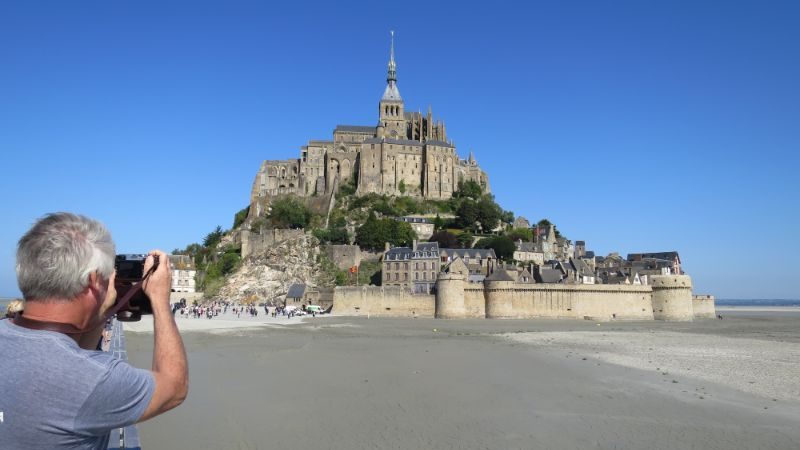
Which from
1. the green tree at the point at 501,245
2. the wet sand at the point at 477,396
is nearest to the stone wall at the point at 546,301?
the green tree at the point at 501,245

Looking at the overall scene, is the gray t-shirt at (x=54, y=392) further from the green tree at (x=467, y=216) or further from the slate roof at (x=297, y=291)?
the green tree at (x=467, y=216)

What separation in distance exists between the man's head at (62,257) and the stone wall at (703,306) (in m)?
64.0

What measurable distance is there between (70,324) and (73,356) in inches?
9.3

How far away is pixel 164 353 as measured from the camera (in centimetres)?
255

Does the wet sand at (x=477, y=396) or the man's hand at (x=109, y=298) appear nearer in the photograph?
the man's hand at (x=109, y=298)

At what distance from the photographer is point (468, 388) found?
55.2 feet

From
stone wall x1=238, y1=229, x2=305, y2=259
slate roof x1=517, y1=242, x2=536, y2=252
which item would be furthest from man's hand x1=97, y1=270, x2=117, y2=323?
slate roof x1=517, y1=242, x2=536, y2=252

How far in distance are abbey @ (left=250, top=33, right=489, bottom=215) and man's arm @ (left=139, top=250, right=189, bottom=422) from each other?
241 ft

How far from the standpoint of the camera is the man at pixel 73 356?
2.22 metres

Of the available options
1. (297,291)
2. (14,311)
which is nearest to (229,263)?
(297,291)

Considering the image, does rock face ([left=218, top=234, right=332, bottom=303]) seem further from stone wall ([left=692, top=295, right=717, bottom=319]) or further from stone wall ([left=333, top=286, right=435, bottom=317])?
stone wall ([left=692, top=295, right=717, bottom=319])

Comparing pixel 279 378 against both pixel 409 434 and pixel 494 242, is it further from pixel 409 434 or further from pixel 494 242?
pixel 494 242

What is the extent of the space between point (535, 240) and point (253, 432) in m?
63.0

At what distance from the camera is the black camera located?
2682 millimetres
